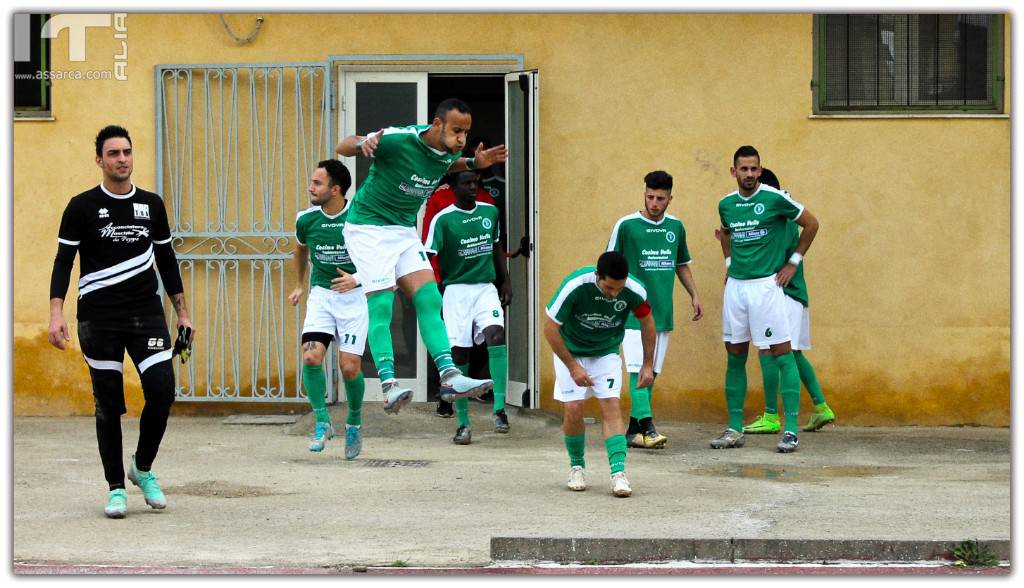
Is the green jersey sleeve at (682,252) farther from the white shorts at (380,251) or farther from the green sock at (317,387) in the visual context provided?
the white shorts at (380,251)

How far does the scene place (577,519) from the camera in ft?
26.3

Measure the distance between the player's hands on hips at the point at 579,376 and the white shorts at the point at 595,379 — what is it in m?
0.19

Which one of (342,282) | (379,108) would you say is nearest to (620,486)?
(342,282)

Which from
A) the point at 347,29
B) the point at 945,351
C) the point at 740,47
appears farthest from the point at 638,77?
the point at 945,351

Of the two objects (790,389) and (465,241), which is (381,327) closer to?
(465,241)

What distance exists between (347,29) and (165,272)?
4.79m

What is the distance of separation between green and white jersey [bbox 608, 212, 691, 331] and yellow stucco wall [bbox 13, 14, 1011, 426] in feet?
5.12

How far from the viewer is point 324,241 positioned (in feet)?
33.8

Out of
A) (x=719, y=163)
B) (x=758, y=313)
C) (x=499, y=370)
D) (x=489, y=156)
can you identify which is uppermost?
(x=719, y=163)

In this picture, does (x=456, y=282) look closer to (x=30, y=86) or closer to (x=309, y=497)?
(x=309, y=497)

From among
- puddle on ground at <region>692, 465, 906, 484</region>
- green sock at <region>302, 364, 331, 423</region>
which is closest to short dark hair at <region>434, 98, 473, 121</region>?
green sock at <region>302, 364, 331, 423</region>

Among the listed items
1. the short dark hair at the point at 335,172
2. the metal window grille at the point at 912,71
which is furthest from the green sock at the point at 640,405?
the metal window grille at the point at 912,71

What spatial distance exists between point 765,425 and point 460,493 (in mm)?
3608

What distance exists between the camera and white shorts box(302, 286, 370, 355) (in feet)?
34.3
